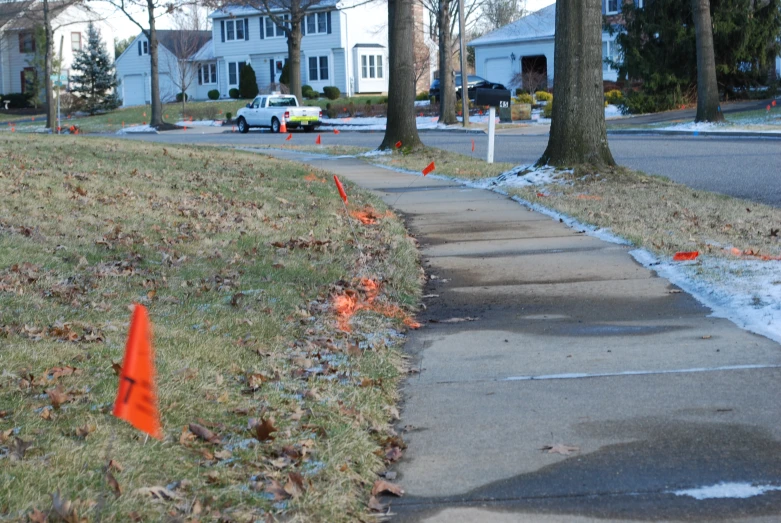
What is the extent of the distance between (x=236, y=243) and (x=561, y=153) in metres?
7.44

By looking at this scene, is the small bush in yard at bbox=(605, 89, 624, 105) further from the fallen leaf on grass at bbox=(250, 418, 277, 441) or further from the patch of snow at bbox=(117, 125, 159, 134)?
the fallen leaf on grass at bbox=(250, 418, 277, 441)

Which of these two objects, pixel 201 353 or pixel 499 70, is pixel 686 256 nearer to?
pixel 201 353

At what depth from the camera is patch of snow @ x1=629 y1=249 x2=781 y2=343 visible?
6.96 metres

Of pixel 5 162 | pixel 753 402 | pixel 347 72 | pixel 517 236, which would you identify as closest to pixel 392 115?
pixel 5 162

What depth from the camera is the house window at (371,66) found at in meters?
66.8

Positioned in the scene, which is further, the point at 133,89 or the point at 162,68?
the point at 133,89

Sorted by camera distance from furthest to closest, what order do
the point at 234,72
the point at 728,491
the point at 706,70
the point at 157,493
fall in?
1. the point at 234,72
2. the point at 706,70
3. the point at 728,491
4. the point at 157,493

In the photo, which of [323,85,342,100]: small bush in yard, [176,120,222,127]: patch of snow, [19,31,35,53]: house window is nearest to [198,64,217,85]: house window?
Result: [19,31,35,53]: house window

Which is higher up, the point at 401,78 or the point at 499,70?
the point at 499,70

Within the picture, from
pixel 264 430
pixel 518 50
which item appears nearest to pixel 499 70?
pixel 518 50

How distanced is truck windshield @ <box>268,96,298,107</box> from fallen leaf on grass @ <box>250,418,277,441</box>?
129 ft

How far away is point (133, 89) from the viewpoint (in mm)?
76875

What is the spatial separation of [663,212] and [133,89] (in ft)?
230

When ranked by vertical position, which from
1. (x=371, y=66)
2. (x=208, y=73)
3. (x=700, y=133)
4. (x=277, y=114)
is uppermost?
(x=208, y=73)
